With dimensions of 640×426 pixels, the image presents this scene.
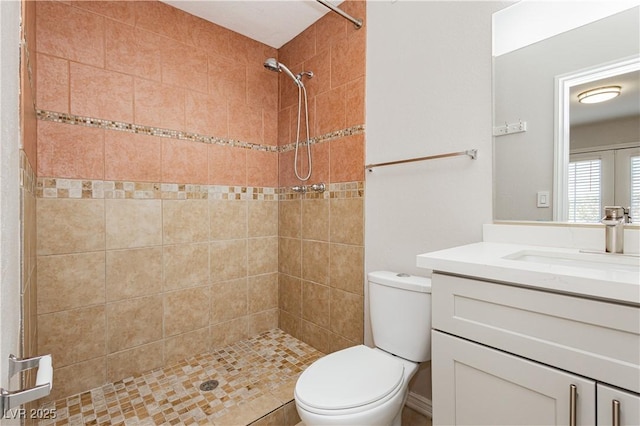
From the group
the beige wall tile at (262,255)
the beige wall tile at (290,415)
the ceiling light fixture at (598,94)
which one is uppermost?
the ceiling light fixture at (598,94)

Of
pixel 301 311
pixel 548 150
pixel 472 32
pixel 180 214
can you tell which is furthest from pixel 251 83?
pixel 548 150

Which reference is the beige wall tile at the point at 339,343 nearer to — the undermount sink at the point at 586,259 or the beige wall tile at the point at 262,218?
the beige wall tile at the point at 262,218

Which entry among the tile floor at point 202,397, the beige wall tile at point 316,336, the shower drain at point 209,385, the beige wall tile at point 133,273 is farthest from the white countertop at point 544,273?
the beige wall tile at point 133,273

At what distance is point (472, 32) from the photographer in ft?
4.53

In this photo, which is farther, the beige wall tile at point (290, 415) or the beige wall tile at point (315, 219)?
the beige wall tile at point (315, 219)

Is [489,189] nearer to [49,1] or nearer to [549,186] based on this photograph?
[549,186]

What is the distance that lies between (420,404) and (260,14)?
252 cm

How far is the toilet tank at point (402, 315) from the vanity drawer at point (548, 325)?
348 mm

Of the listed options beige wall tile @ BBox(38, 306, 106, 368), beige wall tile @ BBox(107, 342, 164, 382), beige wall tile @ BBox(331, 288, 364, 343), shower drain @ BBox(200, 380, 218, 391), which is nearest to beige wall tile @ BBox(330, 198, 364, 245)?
beige wall tile @ BBox(331, 288, 364, 343)

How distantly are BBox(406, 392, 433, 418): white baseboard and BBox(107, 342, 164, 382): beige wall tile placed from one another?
4.94 feet

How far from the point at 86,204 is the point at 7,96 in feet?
4.72

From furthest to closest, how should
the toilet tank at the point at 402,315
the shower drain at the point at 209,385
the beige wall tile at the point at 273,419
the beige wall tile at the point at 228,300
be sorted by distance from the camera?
the beige wall tile at the point at 228,300
the shower drain at the point at 209,385
the beige wall tile at the point at 273,419
the toilet tank at the point at 402,315

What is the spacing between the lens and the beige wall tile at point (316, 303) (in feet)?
6.73

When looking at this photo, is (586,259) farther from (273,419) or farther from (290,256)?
(290,256)
